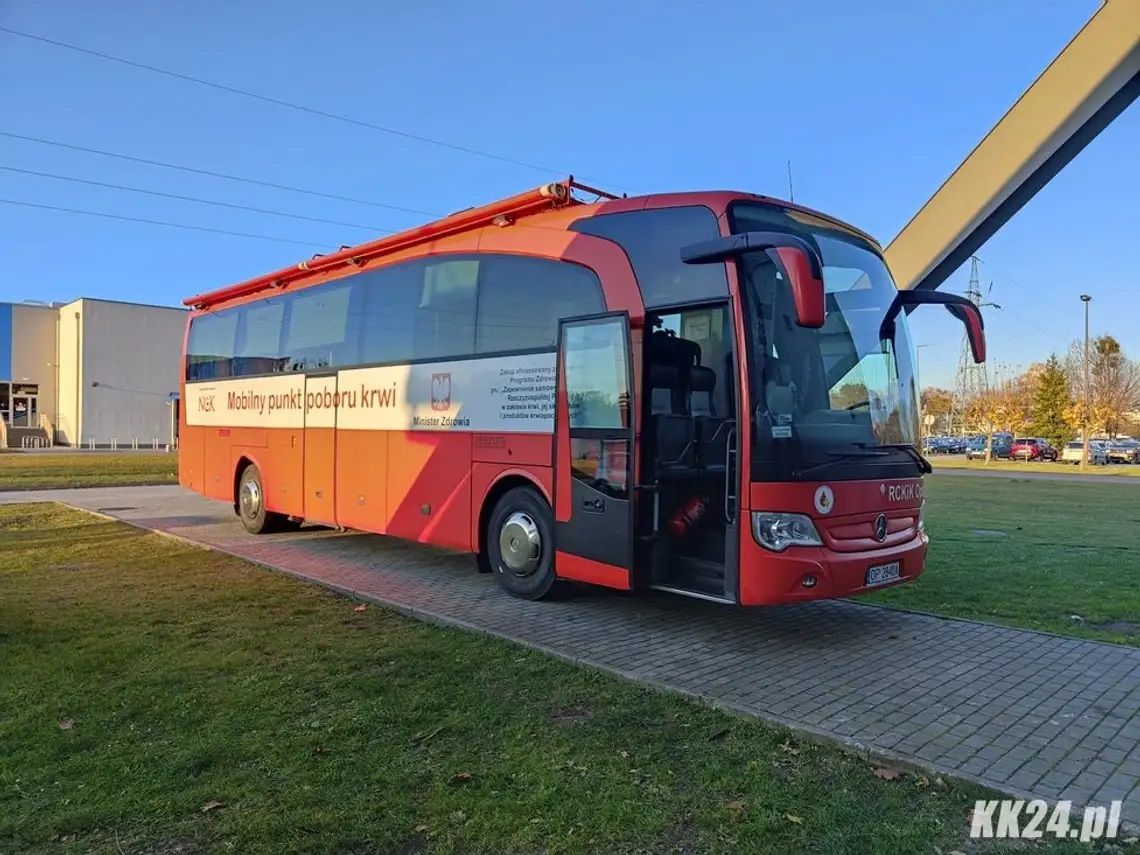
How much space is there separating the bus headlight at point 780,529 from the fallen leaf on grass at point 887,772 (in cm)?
190

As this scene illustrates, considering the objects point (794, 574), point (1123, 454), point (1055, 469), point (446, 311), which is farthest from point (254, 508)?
point (1123, 454)

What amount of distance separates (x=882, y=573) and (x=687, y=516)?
1.58 meters

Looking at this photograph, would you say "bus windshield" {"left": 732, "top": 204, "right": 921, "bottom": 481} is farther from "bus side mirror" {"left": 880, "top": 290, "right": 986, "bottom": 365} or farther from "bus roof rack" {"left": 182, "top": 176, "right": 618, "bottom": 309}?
"bus roof rack" {"left": 182, "top": 176, "right": 618, "bottom": 309}

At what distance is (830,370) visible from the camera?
246 inches

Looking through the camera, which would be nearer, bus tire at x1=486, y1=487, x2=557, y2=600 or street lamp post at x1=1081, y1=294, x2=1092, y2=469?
bus tire at x1=486, y1=487, x2=557, y2=600

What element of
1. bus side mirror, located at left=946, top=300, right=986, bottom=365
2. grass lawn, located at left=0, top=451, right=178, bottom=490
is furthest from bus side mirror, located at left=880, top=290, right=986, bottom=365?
grass lawn, located at left=0, top=451, right=178, bottom=490

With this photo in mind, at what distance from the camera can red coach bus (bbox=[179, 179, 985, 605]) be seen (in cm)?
586

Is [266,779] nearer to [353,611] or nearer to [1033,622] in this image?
[353,611]

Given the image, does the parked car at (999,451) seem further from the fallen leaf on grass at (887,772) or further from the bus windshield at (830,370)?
the fallen leaf on grass at (887,772)

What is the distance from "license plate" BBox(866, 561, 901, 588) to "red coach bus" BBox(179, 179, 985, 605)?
2cm

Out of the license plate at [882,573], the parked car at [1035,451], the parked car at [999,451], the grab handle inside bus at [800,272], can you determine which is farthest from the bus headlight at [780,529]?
the parked car at [999,451]

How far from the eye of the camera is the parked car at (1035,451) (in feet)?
174

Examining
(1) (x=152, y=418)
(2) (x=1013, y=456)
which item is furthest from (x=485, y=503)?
(2) (x=1013, y=456)

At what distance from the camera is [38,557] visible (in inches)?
386
